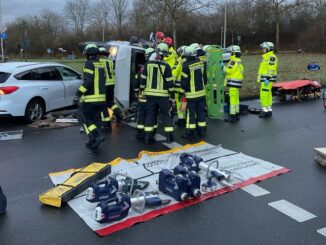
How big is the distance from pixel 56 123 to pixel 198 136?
3.72m

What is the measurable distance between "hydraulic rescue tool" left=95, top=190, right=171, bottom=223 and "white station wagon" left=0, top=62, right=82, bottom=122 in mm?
5689

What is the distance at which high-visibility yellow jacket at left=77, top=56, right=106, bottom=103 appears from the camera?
7.91 m

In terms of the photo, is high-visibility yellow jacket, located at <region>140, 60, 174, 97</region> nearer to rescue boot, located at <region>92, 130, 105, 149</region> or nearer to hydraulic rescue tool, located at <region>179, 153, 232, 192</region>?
rescue boot, located at <region>92, 130, 105, 149</region>

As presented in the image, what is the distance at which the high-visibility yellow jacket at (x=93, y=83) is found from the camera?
791 cm

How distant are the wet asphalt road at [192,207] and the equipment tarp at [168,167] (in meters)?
0.12

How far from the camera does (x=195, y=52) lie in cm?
861

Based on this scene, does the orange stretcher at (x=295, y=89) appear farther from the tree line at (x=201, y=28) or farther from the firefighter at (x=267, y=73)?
the tree line at (x=201, y=28)

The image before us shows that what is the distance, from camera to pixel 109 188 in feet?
16.7

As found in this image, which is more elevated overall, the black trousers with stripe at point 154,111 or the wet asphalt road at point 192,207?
the black trousers with stripe at point 154,111

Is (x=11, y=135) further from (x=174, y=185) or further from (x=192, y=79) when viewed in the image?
(x=174, y=185)

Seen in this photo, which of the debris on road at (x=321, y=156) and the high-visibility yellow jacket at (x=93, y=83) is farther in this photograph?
the high-visibility yellow jacket at (x=93, y=83)

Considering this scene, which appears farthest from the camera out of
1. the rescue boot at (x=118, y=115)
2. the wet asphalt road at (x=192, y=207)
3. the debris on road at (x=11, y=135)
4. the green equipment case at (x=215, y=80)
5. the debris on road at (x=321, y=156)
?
the green equipment case at (x=215, y=80)

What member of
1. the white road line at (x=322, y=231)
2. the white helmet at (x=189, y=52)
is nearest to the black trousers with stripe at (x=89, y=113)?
the white helmet at (x=189, y=52)

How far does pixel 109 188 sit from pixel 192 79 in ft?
13.7
